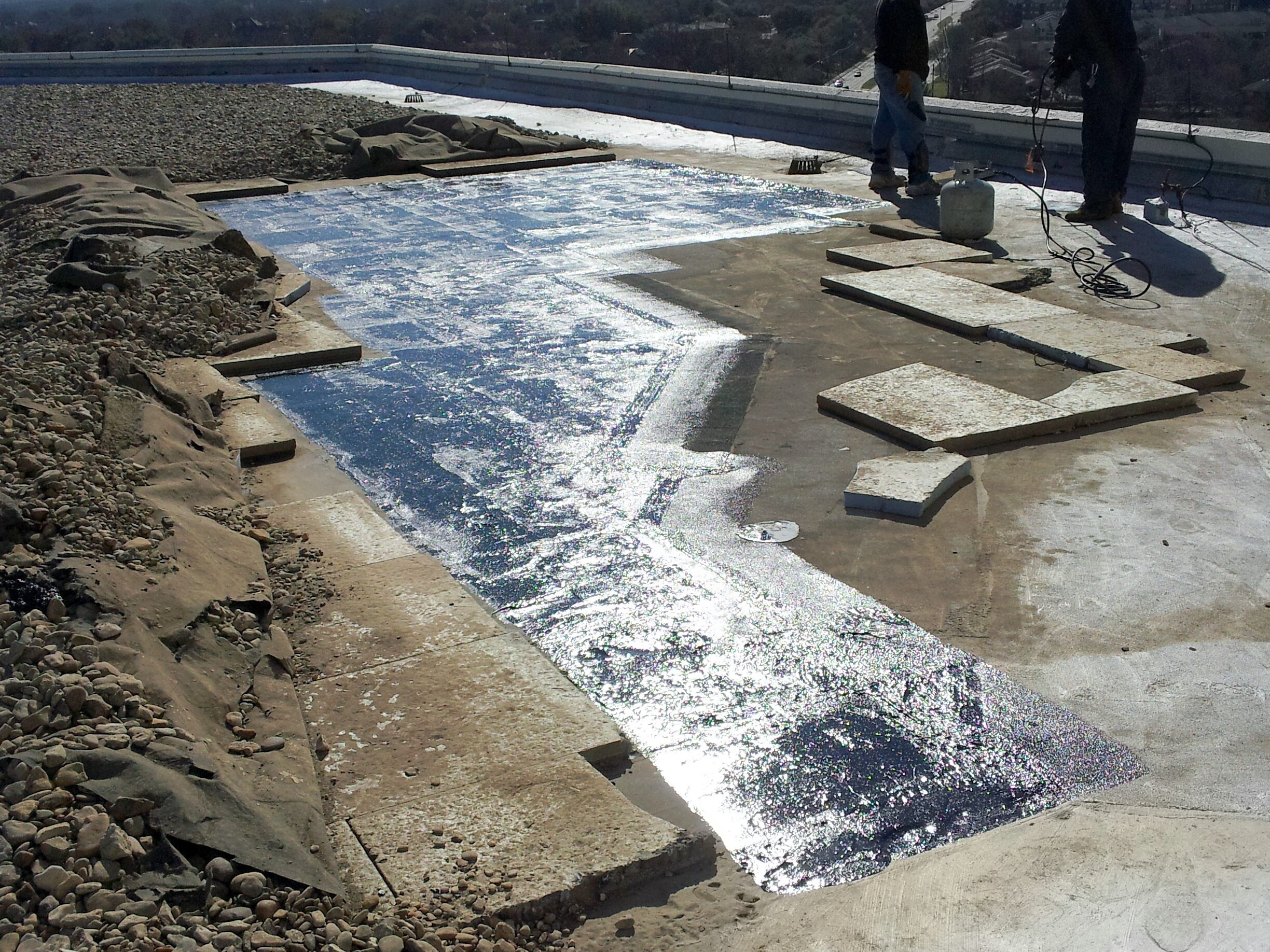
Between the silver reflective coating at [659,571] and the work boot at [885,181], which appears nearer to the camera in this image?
the silver reflective coating at [659,571]

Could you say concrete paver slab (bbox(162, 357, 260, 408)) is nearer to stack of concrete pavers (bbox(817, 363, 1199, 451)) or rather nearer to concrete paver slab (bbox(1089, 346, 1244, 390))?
stack of concrete pavers (bbox(817, 363, 1199, 451))

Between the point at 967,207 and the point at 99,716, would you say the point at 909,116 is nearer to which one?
the point at 967,207

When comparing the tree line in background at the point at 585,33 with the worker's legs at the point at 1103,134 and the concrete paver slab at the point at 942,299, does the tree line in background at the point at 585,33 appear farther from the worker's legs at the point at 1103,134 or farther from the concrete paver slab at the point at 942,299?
the concrete paver slab at the point at 942,299

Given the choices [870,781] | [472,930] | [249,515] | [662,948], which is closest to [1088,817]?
[870,781]

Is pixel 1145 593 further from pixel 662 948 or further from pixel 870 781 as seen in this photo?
pixel 662 948

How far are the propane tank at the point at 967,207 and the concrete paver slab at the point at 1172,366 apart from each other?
2.63m

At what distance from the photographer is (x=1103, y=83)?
8.70 meters

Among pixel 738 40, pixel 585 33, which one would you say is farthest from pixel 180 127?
pixel 585 33

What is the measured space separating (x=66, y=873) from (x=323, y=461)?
3127mm

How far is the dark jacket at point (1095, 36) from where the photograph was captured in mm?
8484

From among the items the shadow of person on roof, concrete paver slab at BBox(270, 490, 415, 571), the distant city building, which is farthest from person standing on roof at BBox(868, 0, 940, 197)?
the distant city building

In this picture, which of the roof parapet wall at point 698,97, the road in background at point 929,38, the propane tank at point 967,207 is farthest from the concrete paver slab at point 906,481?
the road in background at point 929,38

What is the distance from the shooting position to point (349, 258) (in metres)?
9.16

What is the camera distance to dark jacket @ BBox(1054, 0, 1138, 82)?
27.8 ft
